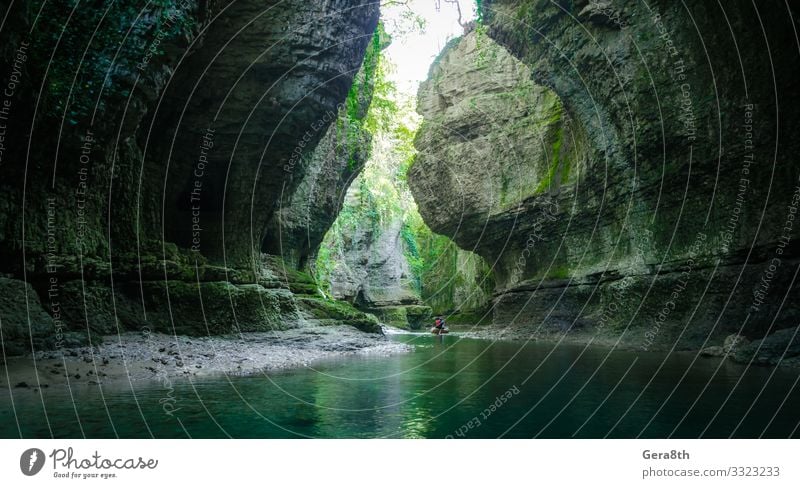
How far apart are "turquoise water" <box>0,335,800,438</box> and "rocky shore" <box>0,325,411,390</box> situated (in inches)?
27.4

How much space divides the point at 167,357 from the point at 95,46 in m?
6.12

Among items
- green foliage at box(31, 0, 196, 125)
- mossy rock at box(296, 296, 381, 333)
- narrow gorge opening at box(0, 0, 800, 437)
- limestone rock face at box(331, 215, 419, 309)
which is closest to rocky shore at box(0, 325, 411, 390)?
narrow gorge opening at box(0, 0, 800, 437)

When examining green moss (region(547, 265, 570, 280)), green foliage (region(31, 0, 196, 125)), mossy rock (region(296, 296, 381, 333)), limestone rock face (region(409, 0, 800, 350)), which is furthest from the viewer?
green moss (region(547, 265, 570, 280))

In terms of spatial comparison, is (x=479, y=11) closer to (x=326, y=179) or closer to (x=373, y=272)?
(x=326, y=179)

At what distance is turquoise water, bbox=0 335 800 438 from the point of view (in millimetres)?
5262

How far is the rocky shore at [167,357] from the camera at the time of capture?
7535 millimetres

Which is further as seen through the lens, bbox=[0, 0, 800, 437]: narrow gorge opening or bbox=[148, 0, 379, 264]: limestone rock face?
bbox=[148, 0, 379, 264]: limestone rock face

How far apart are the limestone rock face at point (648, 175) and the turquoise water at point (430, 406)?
513 centimetres

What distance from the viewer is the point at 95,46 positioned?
9594 millimetres

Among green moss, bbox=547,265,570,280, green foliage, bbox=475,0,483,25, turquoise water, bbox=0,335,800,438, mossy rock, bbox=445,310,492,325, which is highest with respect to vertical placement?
green foliage, bbox=475,0,483,25

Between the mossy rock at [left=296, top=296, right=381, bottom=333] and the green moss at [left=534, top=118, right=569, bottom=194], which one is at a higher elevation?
the green moss at [left=534, top=118, right=569, bottom=194]

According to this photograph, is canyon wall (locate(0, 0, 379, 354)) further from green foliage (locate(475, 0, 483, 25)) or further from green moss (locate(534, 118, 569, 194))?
green moss (locate(534, 118, 569, 194))

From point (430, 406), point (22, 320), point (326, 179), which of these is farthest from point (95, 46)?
point (326, 179)

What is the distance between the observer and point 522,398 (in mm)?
7301
